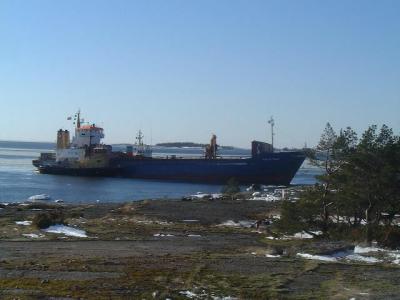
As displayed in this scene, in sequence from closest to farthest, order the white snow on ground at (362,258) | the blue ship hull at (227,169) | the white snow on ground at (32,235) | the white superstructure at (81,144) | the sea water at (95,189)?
1. the white snow on ground at (362,258)
2. the white snow on ground at (32,235)
3. the sea water at (95,189)
4. the blue ship hull at (227,169)
5. the white superstructure at (81,144)

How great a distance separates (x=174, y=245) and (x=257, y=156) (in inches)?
1708

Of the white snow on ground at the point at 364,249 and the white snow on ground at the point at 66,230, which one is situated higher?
the white snow on ground at the point at 364,249

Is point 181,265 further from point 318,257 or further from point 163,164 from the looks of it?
point 163,164

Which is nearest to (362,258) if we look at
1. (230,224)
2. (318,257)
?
(318,257)

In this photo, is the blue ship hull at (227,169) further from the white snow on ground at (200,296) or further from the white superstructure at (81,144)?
the white snow on ground at (200,296)

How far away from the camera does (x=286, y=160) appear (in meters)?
56.2

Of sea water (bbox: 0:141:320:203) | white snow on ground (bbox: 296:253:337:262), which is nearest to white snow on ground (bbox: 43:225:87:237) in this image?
white snow on ground (bbox: 296:253:337:262)

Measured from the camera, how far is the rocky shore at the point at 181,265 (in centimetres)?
836

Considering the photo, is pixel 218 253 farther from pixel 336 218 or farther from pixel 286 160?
pixel 286 160

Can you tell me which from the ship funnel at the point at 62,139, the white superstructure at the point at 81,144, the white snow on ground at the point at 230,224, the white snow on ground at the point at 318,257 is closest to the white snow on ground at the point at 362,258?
the white snow on ground at the point at 318,257

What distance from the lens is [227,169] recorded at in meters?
Answer: 57.8

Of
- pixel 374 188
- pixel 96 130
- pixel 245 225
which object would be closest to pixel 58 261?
pixel 374 188

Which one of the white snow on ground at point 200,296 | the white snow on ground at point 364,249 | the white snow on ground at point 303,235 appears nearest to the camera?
the white snow on ground at point 200,296

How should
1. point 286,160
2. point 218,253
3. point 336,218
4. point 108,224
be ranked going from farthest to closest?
point 286,160, point 108,224, point 336,218, point 218,253
